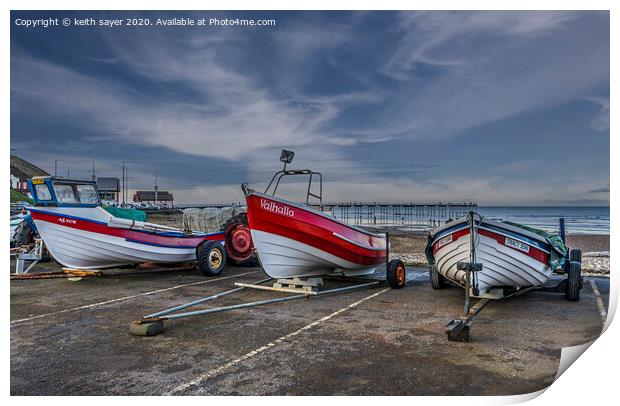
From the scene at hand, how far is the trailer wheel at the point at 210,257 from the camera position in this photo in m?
10.5

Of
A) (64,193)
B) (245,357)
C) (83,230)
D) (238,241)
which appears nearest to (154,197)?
(238,241)

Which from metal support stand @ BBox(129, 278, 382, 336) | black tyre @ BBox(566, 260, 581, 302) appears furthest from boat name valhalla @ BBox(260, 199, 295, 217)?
black tyre @ BBox(566, 260, 581, 302)

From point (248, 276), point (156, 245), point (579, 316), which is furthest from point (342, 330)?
point (156, 245)

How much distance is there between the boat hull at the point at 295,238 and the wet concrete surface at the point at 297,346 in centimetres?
73

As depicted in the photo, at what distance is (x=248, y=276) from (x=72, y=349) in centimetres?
587

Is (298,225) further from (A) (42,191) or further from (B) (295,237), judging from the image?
(A) (42,191)

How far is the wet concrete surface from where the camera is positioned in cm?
410

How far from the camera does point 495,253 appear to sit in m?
7.26

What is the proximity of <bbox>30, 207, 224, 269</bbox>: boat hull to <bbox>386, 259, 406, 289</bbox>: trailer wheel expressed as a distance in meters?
5.56

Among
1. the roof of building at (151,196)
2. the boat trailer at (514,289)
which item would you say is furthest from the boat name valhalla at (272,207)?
the roof of building at (151,196)

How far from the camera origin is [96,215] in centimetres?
988

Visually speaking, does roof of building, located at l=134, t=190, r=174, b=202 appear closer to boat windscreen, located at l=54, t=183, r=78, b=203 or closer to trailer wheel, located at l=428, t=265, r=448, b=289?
boat windscreen, located at l=54, t=183, r=78, b=203

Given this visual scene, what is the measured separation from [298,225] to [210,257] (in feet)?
11.3
